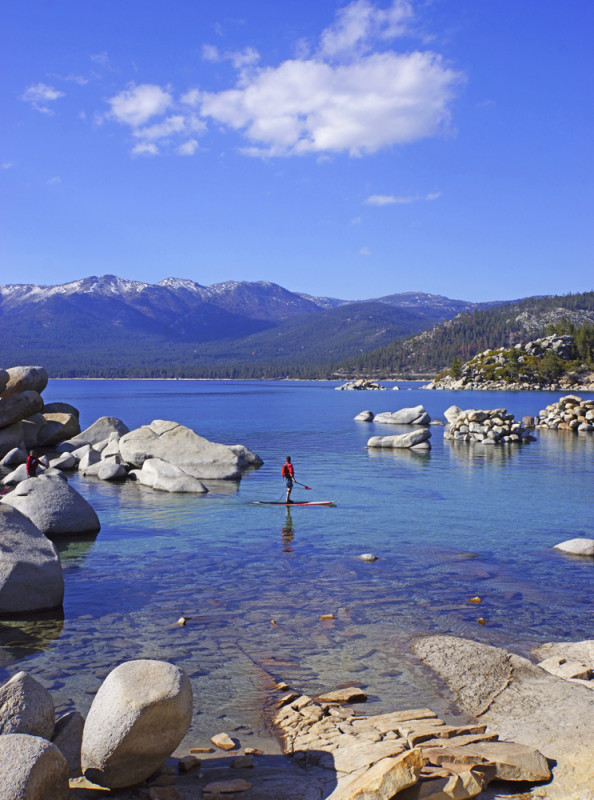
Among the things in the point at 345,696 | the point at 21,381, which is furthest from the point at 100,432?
the point at 345,696

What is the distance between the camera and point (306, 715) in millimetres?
9664

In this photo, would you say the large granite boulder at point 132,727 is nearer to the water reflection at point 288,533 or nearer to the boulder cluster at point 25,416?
the water reflection at point 288,533

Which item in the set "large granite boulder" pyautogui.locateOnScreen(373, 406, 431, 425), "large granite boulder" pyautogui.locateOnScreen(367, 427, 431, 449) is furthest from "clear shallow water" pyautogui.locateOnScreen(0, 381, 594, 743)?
"large granite boulder" pyautogui.locateOnScreen(373, 406, 431, 425)

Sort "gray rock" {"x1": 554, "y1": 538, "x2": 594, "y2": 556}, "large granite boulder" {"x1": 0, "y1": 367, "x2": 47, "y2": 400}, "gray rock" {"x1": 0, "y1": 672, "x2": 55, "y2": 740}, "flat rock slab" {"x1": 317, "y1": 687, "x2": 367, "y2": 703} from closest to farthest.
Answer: "gray rock" {"x1": 0, "y1": 672, "x2": 55, "y2": 740}
"flat rock slab" {"x1": 317, "y1": 687, "x2": 367, "y2": 703}
"gray rock" {"x1": 554, "y1": 538, "x2": 594, "y2": 556}
"large granite boulder" {"x1": 0, "y1": 367, "x2": 47, "y2": 400}

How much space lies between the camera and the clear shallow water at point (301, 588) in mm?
11492

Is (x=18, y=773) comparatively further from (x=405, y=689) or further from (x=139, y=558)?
(x=139, y=558)

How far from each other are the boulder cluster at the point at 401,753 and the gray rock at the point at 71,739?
8.76ft

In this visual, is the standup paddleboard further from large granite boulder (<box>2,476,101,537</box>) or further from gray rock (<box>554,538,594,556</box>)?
gray rock (<box>554,538,594,556</box>)

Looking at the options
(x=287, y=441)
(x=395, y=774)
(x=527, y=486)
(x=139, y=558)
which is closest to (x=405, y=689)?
(x=395, y=774)

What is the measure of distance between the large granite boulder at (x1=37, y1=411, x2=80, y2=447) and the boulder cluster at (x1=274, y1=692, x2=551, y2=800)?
149ft

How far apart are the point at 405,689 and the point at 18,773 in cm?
643

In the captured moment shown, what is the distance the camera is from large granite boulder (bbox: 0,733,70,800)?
20.3 feet

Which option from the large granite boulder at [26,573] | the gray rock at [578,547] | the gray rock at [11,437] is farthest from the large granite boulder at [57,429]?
the gray rock at [578,547]

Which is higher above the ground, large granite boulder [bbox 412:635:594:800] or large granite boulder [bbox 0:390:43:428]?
large granite boulder [bbox 0:390:43:428]
